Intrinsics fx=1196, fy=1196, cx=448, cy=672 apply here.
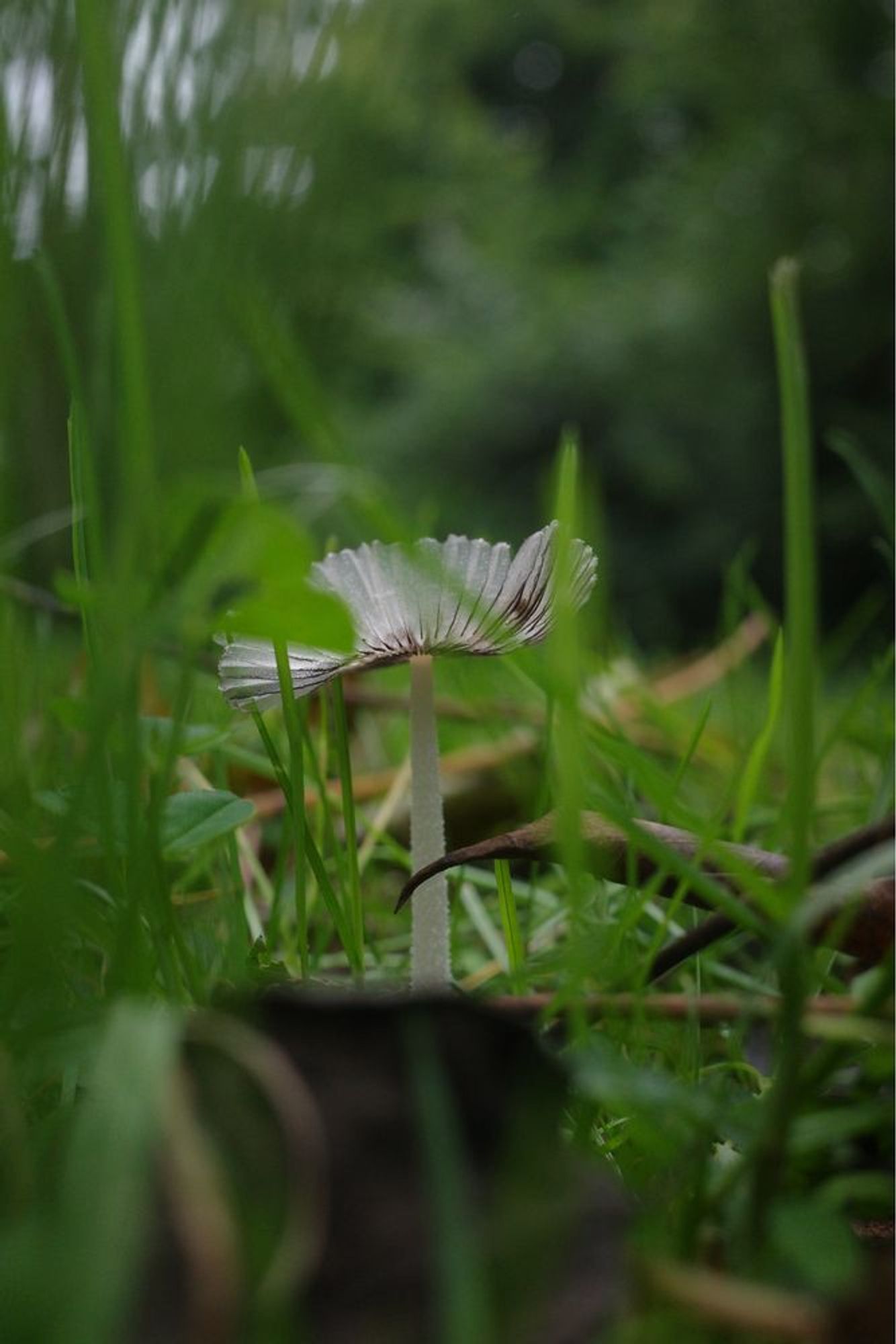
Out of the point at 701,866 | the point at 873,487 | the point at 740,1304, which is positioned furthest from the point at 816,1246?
the point at 873,487

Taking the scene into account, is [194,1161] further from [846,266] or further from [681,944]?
[846,266]

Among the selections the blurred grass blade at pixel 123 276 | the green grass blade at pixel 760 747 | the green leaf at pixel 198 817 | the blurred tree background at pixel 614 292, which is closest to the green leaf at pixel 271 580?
the blurred grass blade at pixel 123 276

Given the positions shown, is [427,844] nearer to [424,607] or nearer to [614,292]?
[424,607]

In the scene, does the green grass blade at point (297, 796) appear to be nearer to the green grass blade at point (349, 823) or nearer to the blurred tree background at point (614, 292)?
the green grass blade at point (349, 823)

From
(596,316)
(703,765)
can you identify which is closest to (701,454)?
(596,316)

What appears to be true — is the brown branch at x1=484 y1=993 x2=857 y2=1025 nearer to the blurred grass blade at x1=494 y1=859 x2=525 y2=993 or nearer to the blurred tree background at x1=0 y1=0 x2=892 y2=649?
the blurred grass blade at x1=494 y1=859 x2=525 y2=993

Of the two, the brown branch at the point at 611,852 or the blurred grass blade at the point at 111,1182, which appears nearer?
the blurred grass blade at the point at 111,1182
